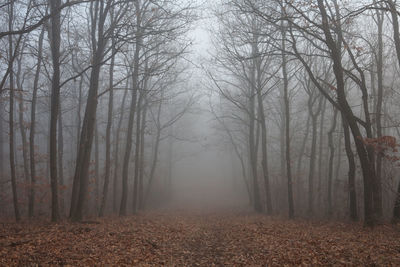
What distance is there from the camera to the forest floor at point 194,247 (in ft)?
20.1

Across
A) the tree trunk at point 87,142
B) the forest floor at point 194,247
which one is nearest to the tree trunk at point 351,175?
the forest floor at point 194,247

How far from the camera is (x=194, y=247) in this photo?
8312 mm

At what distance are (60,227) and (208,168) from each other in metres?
51.6

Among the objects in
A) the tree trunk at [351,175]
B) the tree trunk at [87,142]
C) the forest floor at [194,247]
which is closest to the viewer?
the forest floor at [194,247]

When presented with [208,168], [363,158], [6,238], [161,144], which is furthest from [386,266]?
[208,168]

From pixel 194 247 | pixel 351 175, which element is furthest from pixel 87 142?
pixel 351 175

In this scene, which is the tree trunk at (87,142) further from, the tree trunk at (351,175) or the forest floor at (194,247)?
the tree trunk at (351,175)

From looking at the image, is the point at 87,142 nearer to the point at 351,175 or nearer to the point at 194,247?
the point at 194,247

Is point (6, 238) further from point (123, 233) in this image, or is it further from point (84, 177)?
point (84, 177)

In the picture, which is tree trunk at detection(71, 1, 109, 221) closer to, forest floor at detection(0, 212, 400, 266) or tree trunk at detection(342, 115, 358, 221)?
forest floor at detection(0, 212, 400, 266)

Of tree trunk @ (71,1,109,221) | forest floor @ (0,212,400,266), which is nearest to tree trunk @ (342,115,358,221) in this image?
forest floor @ (0,212,400,266)

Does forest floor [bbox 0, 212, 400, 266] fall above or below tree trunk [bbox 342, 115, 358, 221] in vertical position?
below

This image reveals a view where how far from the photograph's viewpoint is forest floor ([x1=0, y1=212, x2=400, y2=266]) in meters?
6.12

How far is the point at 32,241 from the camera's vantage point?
7.23m
